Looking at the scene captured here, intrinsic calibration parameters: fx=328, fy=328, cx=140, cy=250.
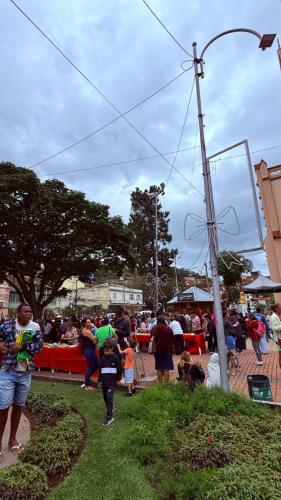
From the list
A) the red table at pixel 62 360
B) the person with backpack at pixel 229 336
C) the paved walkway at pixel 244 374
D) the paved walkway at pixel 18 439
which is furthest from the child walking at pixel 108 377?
the person with backpack at pixel 229 336

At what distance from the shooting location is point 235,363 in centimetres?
982

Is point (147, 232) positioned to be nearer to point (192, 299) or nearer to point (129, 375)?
point (192, 299)

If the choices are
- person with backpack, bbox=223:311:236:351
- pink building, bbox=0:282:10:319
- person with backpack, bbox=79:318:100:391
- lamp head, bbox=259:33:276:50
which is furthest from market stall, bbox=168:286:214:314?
pink building, bbox=0:282:10:319

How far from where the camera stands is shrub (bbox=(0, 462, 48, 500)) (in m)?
3.06

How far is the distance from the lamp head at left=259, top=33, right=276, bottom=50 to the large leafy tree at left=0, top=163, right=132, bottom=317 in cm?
1327

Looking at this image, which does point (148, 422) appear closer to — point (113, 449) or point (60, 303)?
point (113, 449)

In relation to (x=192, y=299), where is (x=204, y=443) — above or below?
below

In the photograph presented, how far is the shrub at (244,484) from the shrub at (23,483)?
5.39 feet

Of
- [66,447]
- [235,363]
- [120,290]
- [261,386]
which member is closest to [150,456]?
[66,447]

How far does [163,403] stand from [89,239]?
15510 mm

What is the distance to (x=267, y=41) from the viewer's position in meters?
5.64

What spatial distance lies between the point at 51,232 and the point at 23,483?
16.2 m

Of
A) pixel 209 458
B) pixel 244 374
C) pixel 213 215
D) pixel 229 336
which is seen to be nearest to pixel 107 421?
pixel 209 458

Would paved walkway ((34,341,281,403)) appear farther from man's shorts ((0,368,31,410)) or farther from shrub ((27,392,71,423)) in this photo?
man's shorts ((0,368,31,410))
